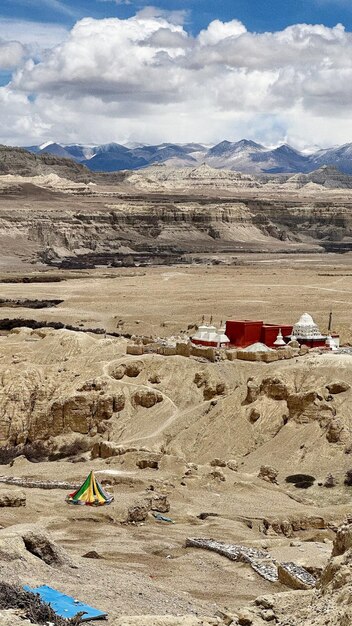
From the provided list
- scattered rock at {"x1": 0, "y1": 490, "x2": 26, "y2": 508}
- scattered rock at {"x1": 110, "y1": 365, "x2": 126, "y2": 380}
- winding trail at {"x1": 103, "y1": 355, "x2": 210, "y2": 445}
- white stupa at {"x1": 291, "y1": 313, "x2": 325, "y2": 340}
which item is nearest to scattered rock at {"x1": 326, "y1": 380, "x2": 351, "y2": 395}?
winding trail at {"x1": 103, "y1": 355, "x2": 210, "y2": 445}

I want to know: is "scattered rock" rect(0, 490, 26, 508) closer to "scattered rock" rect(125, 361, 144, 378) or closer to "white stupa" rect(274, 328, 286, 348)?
"scattered rock" rect(125, 361, 144, 378)

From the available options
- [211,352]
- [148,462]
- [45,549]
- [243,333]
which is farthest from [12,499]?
[243,333]

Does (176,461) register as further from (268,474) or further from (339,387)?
(339,387)

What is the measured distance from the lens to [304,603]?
14.6 m

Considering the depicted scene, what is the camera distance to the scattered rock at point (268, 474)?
31.1 m

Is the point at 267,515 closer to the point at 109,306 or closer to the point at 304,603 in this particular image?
the point at 304,603

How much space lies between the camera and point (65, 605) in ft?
50.1

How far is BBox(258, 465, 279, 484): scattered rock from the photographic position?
31109 mm

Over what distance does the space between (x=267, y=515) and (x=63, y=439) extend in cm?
1424

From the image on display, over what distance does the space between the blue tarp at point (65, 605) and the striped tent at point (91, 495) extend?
1060 centimetres

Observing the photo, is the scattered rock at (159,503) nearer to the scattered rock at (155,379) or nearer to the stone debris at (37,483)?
the stone debris at (37,483)

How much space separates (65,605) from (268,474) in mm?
16628

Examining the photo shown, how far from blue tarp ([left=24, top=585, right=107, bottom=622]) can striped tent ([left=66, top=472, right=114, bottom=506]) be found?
34.8ft

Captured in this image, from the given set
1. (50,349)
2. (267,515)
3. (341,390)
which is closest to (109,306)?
(50,349)
